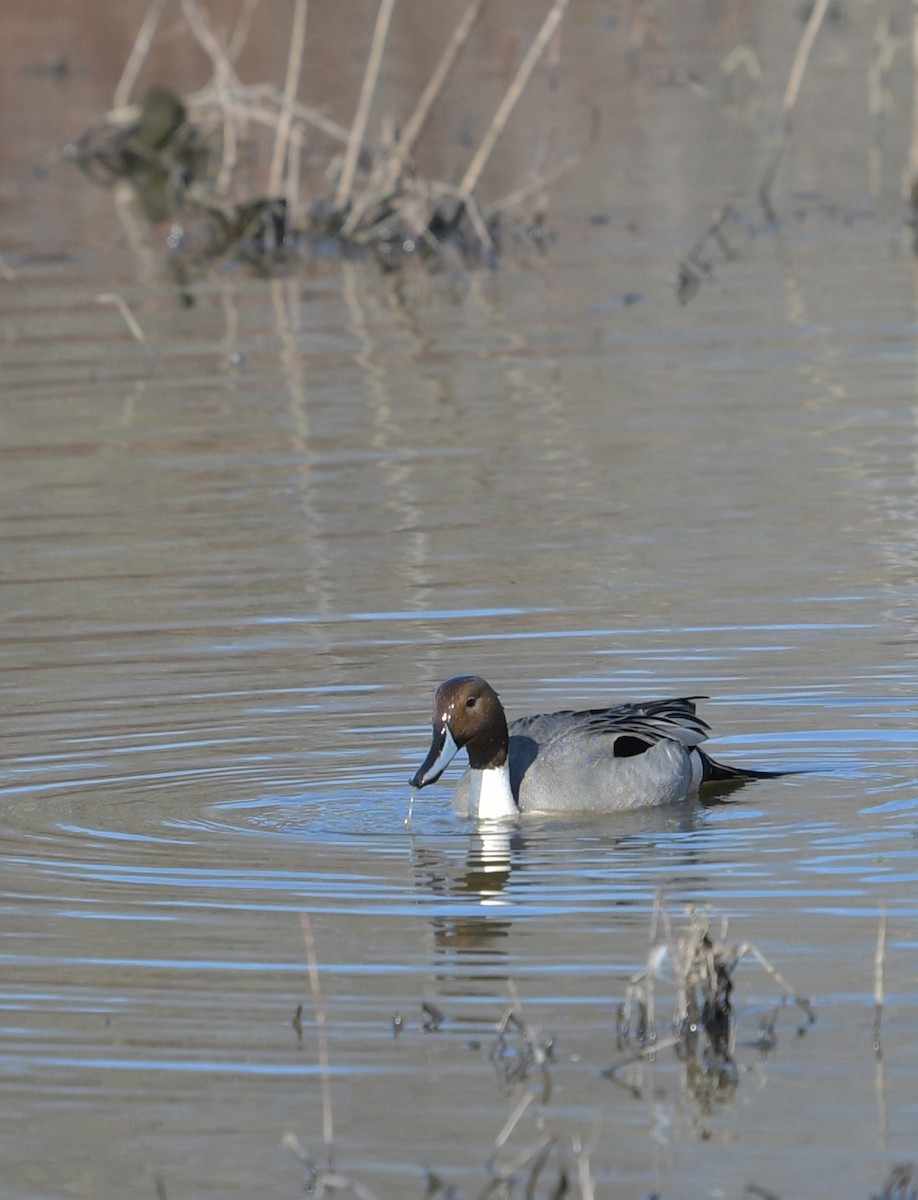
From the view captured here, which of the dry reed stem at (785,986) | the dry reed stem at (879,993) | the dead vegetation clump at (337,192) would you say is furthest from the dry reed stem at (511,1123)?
the dead vegetation clump at (337,192)

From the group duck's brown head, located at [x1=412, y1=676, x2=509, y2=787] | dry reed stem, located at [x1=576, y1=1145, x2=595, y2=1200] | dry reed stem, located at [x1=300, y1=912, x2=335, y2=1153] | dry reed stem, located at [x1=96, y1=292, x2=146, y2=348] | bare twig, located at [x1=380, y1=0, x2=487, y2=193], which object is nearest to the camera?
dry reed stem, located at [x1=576, y1=1145, x2=595, y2=1200]

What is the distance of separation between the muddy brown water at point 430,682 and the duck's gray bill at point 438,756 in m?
0.23

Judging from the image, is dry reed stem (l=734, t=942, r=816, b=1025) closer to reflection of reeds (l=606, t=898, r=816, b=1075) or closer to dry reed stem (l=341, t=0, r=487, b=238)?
reflection of reeds (l=606, t=898, r=816, b=1075)

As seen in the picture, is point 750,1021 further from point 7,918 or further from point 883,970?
point 7,918

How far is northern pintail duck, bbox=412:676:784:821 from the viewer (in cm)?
829

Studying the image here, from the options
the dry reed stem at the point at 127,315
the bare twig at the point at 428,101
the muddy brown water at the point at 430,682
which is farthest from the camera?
the bare twig at the point at 428,101

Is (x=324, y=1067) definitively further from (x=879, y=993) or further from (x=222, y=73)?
(x=222, y=73)

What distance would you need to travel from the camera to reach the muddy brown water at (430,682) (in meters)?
5.65

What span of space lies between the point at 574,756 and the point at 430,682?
142cm

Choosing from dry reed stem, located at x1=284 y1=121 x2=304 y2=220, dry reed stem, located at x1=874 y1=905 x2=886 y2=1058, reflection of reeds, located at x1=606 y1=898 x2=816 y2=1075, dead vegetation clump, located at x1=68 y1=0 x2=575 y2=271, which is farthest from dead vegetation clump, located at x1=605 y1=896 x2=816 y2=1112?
dry reed stem, located at x1=284 y1=121 x2=304 y2=220

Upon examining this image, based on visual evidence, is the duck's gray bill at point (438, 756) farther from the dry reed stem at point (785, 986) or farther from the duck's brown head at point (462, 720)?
the dry reed stem at point (785, 986)

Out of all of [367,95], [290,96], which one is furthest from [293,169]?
[367,95]

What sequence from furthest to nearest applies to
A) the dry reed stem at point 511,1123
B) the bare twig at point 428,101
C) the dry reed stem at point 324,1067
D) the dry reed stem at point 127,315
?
the bare twig at point 428,101
the dry reed stem at point 127,315
the dry reed stem at point 324,1067
the dry reed stem at point 511,1123

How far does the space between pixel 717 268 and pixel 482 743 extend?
1231 cm
